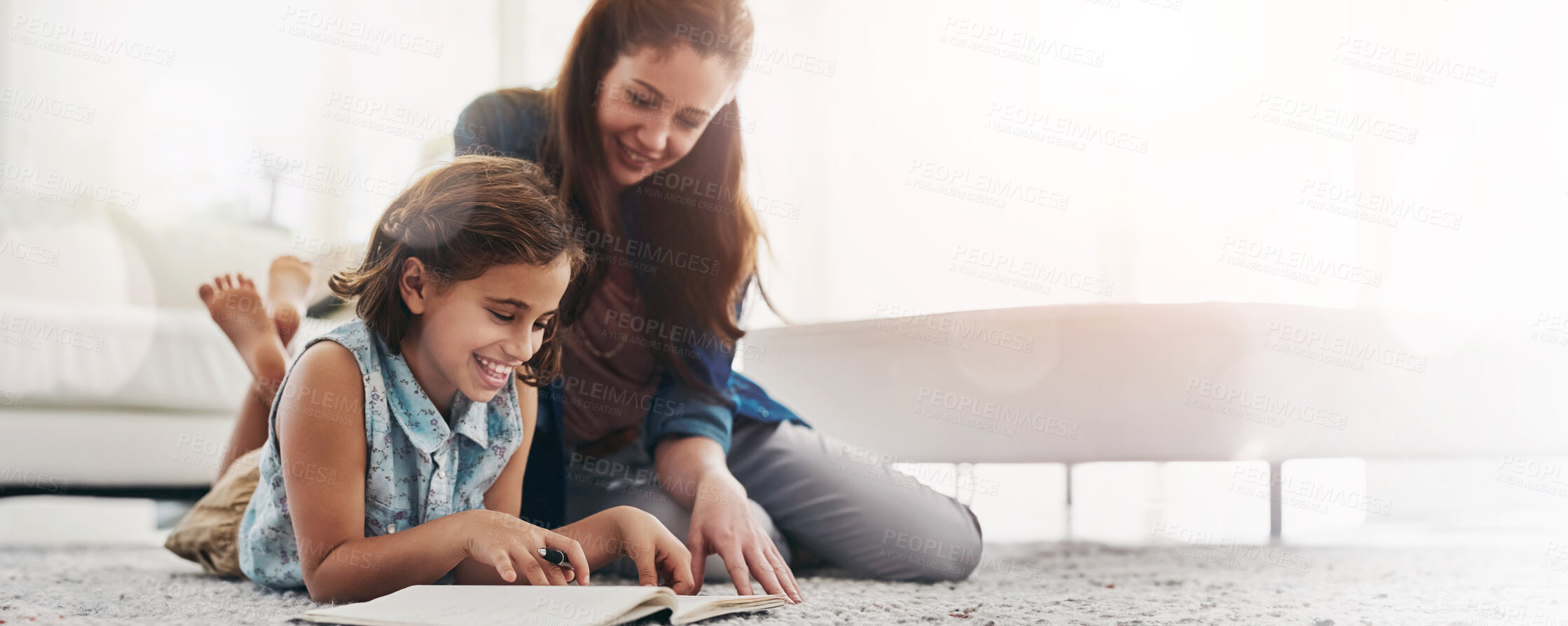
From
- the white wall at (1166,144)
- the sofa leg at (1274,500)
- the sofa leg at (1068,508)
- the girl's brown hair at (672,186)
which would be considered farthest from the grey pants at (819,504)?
the white wall at (1166,144)

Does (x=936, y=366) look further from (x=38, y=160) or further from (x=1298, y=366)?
(x=38, y=160)

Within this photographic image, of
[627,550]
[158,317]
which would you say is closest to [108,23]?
[158,317]

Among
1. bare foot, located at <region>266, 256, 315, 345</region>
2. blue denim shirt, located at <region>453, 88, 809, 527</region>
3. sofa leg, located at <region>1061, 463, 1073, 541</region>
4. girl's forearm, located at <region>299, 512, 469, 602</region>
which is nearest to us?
girl's forearm, located at <region>299, 512, 469, 602</region>

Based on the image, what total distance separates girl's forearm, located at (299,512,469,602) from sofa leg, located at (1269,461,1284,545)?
122 cm

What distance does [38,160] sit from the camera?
7.26 feet

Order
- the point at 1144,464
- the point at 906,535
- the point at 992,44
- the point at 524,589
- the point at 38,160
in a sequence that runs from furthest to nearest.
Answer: the point at 992,44 < the point at 1144,464 < the point at 38,160 < the point at 906,535 < the point at 524,589

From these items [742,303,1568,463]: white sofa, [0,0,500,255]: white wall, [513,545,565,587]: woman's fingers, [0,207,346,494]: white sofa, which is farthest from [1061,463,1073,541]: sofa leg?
[0,0,500,255]: white wall

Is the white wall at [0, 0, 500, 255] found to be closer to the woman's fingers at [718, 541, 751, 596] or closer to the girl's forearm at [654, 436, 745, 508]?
the girl's forearm at [654, 436, 745, 508]

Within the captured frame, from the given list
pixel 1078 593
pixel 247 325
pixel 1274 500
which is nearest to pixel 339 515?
pixel 247 325

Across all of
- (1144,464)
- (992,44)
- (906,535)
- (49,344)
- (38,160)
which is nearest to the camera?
(906,535)

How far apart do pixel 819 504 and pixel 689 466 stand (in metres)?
0.18

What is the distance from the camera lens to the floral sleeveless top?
2.42ft

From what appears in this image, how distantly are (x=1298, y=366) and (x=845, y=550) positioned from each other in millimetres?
763

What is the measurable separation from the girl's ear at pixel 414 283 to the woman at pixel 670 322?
0.61 feet
